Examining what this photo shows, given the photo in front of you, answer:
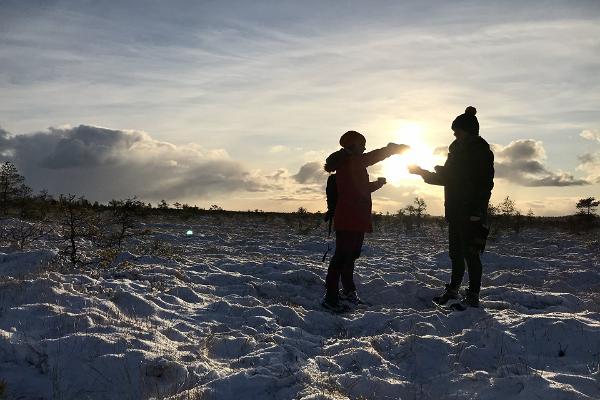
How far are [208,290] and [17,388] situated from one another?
3525 millimetres

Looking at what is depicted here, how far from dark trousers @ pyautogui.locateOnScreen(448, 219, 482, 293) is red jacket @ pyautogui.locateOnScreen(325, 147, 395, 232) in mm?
1080

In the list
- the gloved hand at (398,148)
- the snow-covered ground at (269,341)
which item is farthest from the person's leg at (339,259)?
the gloved hand at (398,148)

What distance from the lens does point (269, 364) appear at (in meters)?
3.60

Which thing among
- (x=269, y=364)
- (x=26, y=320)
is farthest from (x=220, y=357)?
(x=26, y=320)

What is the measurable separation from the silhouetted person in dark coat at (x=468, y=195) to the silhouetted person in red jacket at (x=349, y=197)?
0.70 m

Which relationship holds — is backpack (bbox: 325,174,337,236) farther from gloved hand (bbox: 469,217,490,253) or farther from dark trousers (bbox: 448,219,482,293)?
gloved hand (bbox: 469,217,490,253)

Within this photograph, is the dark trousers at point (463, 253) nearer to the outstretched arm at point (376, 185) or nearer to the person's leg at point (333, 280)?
the outstretched arm at point (376, 185)

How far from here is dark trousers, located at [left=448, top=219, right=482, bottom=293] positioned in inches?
226

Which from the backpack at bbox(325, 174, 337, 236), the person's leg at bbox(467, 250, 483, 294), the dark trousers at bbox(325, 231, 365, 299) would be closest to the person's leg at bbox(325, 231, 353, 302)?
the dark trousers at bbox(325, 231, 365, 299)

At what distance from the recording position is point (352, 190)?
19.8 feet

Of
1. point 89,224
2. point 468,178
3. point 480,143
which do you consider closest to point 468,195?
point 468,178

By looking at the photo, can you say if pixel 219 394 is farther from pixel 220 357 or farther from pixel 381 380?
pixel 381 380

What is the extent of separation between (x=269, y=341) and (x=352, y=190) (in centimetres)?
246

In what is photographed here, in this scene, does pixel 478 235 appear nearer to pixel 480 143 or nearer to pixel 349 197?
pixel 480 143
